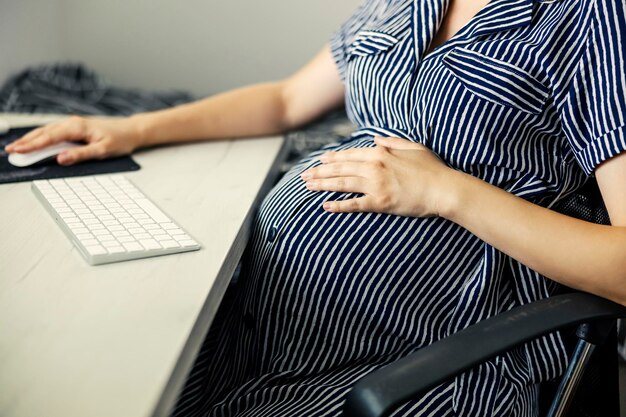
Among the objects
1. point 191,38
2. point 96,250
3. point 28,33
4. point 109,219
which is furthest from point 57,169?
point 191,38

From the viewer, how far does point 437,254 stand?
1000 mm

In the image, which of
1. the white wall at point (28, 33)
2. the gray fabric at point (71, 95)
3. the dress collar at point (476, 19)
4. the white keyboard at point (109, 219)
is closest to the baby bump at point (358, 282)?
the white keyboard at point (109, 219)

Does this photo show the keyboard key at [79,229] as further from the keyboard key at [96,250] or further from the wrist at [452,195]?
the wrist at [452,195]

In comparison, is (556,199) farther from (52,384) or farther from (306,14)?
(306,14)

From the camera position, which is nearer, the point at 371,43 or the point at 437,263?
the point at 437,263

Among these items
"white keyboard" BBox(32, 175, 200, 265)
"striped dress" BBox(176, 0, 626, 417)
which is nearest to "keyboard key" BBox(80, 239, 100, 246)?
"white keyboard" BBox(32, 175, 200, 265)

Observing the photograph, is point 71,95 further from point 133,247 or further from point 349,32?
point 133,247

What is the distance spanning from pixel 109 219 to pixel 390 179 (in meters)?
0.38

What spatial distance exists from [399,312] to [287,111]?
61 centimetres

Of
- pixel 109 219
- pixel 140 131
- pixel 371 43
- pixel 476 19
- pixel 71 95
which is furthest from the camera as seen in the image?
pixel 71 95

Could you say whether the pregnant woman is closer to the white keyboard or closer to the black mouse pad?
the white keyboard

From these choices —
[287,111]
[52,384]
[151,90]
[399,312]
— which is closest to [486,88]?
[399,312]

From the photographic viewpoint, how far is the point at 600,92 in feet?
2.97

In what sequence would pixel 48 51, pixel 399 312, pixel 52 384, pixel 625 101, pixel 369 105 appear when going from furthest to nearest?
pixel 48 51 → pixel 369 105 → pixel 399 312 → pixel 625 101 → pixel 52 384
